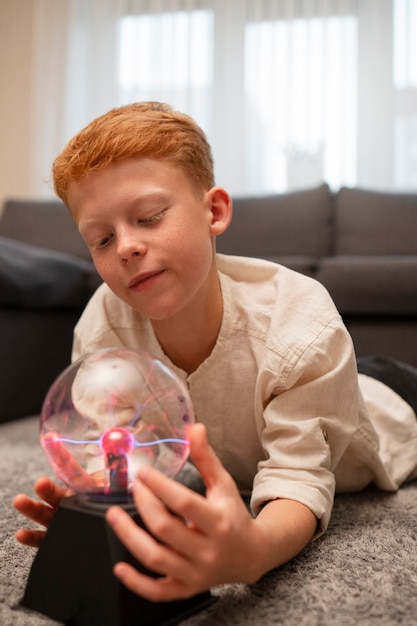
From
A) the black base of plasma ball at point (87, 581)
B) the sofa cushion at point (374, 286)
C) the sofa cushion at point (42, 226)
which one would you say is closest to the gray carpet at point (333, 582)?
the black base of plasma ball at point (87, 581)

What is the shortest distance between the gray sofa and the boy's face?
0.97 metres

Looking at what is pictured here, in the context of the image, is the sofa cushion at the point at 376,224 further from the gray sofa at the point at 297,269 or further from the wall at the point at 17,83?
the wall at the point at 17,83

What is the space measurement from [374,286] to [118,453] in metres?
1.50

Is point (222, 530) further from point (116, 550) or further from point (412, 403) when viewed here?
point (412, 403)

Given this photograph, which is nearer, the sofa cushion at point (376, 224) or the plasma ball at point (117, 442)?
the plasma ball at point (117, 442)

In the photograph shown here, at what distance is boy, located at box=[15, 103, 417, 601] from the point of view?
592 millimetres

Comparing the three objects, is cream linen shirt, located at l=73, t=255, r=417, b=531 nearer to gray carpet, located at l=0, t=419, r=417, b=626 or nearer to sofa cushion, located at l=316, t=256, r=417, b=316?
gray carpet, located at l=0, t=419, r=417, b=626

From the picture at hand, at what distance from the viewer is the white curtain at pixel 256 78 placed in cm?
356

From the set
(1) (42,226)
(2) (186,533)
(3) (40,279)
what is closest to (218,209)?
(2) (186,533)

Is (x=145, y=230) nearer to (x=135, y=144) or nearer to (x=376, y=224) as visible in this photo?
(x=135, y=144)

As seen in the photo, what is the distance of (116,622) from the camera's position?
617 mm

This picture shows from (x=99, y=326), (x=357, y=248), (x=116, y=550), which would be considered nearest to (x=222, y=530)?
(x=116, y=550)

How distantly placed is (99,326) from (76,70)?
3.27 meters

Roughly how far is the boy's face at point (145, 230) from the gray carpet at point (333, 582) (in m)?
0.36
